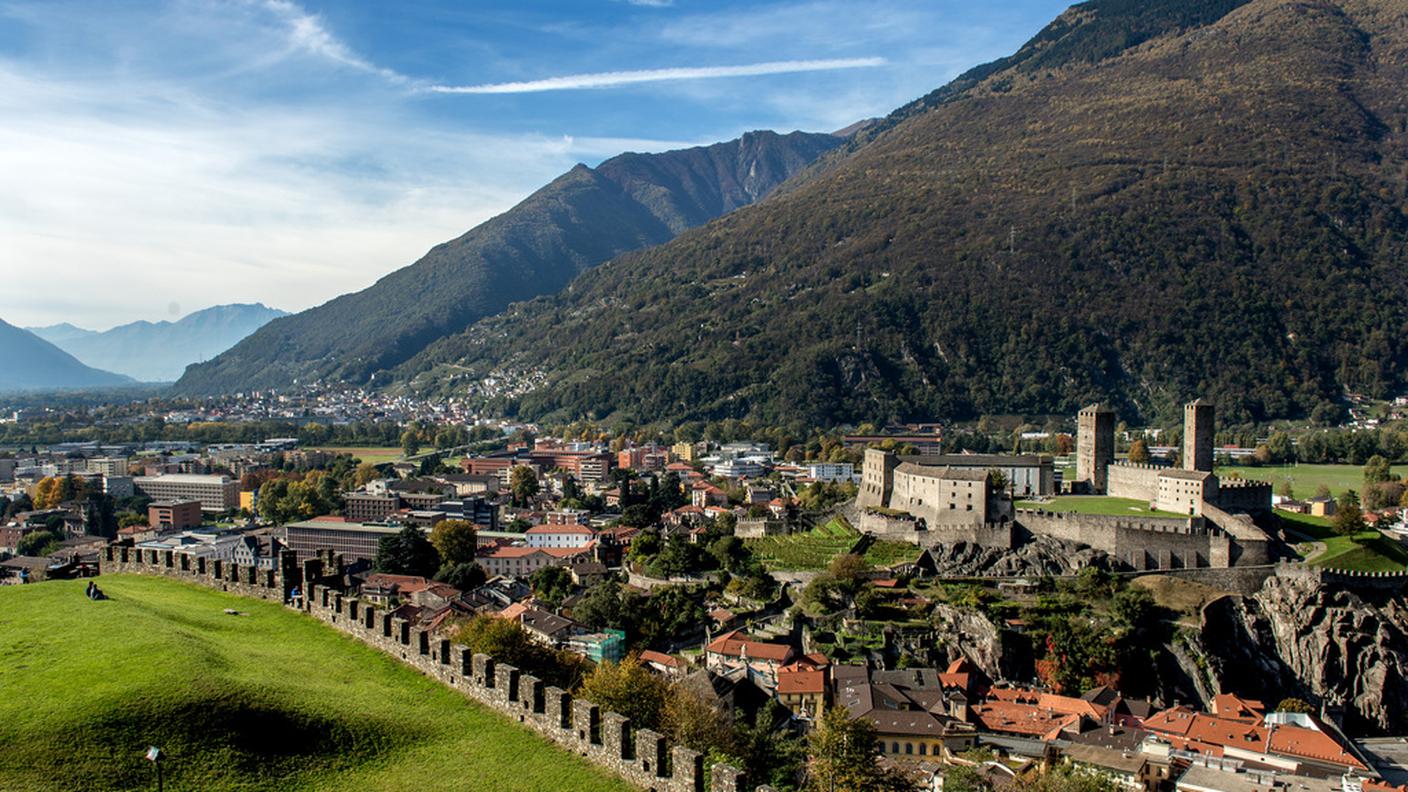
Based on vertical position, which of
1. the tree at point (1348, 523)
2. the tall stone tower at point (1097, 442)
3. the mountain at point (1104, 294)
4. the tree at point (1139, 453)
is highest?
the mountain at point (1104, 294)

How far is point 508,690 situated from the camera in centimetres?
1419

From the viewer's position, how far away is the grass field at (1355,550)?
50938mm

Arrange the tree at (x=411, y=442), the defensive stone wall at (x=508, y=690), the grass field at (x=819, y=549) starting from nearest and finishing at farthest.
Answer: the defensive stone wall at (x=508, y=690)
the grass field at (x=819, y=549)
the tree at (x=411, y=442)

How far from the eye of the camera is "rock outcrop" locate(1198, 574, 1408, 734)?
153 feet

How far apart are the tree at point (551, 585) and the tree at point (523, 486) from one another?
129 ft

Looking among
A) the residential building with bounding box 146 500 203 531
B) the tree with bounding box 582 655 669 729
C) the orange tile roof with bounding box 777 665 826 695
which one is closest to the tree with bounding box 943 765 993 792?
the orange tile roof with bounding box 777 665 826 695

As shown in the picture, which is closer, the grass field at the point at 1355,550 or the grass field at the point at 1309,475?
the grass field at the point at 1355,550

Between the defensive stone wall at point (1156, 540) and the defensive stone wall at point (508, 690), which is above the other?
the defensive stone wall at point (508, 690)

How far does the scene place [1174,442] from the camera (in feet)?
362

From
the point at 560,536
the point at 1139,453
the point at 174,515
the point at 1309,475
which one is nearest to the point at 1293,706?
the point at 560,536

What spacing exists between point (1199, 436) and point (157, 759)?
60650 mm

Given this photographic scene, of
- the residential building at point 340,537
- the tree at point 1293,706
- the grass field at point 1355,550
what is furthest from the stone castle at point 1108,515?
the residential building at point 340,537

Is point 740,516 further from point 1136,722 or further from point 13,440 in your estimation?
point 13,440

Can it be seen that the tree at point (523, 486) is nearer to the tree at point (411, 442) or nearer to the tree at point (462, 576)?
the tree at point (462, 576)
